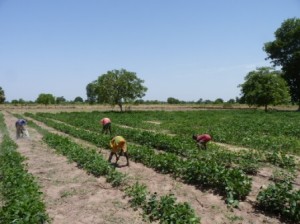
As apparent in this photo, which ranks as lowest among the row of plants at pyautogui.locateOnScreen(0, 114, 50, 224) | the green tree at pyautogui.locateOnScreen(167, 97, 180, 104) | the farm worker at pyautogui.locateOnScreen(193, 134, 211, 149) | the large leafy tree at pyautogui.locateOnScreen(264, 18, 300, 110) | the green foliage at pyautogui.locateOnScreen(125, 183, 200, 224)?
the green foliage at pyautogui.locateOnScreen(125, 183, 200, 224)

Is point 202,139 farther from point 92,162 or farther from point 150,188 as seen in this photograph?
point 150,188

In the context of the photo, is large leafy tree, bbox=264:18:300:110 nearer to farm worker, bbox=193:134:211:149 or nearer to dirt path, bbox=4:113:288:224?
farm worker, bbox=193:134:211:149

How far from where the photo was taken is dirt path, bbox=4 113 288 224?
7523mm

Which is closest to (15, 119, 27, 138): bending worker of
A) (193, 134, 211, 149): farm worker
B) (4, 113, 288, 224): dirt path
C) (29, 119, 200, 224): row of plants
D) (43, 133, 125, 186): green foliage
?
(29, 119, 200, 224): row of plants

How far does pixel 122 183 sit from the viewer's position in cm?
1000

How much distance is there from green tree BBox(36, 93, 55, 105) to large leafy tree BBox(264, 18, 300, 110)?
56.7m

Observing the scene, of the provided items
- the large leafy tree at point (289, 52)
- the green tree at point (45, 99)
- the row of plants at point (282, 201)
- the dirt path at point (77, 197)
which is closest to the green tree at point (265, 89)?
the large leafy tree at point (289, 52)

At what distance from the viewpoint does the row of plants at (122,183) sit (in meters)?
6.97

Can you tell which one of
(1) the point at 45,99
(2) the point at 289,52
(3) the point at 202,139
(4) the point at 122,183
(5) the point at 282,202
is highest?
(2) the point at 289,52

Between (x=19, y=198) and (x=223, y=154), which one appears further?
(x=223, y=154)

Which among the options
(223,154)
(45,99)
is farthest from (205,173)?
(45,99)

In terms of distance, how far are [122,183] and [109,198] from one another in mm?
1142

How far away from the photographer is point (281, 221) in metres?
7.23

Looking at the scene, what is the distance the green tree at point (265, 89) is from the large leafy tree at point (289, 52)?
4.95 metres
